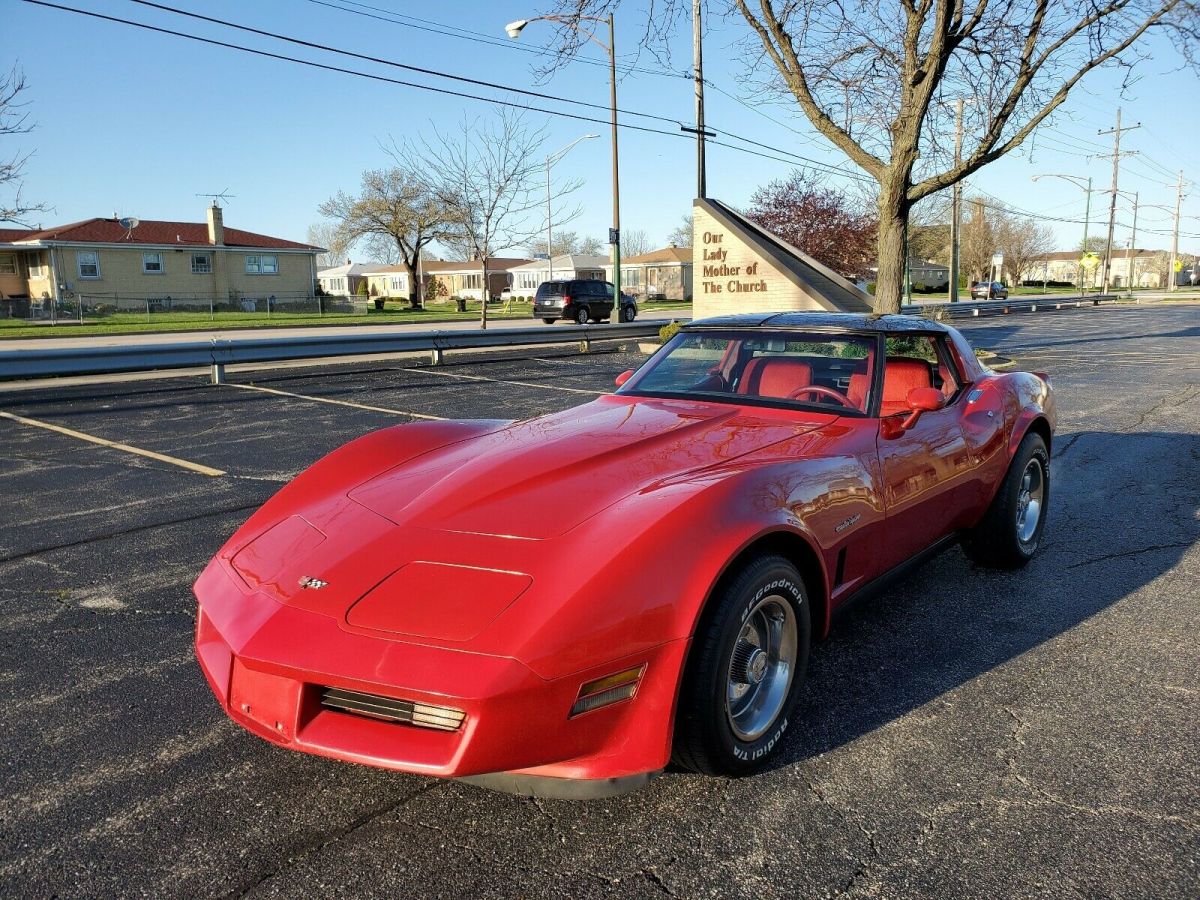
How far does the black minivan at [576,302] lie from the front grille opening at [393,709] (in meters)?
32.2

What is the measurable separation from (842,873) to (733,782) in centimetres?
49

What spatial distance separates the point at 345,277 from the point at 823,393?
10042 centimetres

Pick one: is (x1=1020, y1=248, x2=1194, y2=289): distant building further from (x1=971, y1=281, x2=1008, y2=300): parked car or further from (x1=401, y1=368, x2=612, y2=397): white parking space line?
(x1=401, y1=368, x2=612, y2=397): white parking space line

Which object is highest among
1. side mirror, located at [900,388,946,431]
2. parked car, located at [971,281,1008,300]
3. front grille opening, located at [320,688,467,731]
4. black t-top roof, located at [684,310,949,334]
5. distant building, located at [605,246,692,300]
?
distant building, located at [605,246,692,300]

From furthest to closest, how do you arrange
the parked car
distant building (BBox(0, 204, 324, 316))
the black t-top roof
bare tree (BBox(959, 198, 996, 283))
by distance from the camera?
bare tree (BBox(959, 198, 996, 283)) → the parked car → distant building (BBox(0, 204, 324, 316)) → the black t-top roof

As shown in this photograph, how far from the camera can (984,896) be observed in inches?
87.3

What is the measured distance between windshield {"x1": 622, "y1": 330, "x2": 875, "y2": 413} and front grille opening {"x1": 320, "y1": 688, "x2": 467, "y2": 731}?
2.22 m

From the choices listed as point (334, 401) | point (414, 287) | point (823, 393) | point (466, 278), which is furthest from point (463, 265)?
point (823, 393)

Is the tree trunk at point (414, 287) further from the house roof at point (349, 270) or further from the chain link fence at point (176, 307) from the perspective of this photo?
the house roof at point (349, 270)

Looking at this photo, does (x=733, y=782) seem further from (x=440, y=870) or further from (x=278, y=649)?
(x=278, y=649)

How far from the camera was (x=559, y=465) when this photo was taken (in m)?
3.11

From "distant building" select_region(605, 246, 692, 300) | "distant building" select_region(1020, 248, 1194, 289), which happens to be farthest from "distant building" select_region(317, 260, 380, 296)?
"distant building" select_region(1020, 248, 1194, 289)

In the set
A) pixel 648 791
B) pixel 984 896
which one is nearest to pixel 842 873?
pixel 984 896

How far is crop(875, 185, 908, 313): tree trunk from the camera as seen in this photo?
16.1 metres
